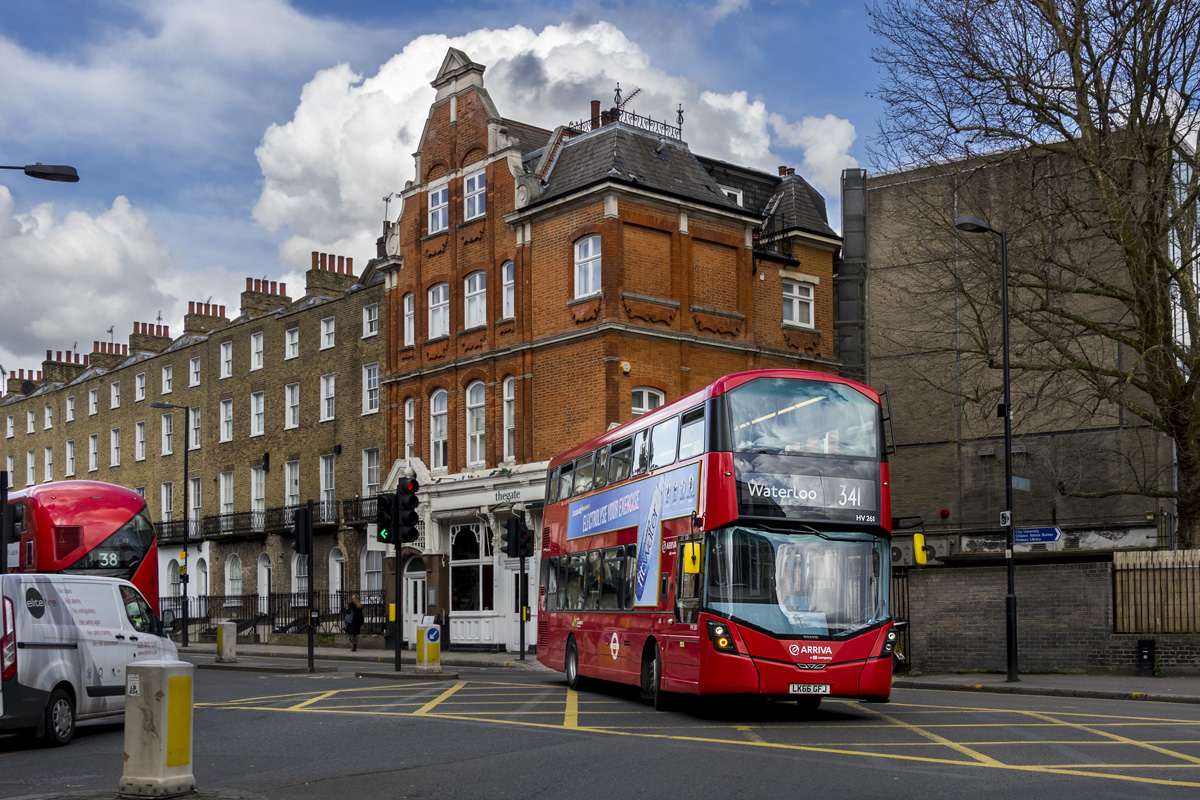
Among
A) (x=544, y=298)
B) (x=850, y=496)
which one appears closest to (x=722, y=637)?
(x=850, y=496)

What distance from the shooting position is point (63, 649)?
14547mm

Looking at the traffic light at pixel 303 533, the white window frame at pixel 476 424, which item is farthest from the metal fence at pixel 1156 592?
the white window frame at pixel 476 424

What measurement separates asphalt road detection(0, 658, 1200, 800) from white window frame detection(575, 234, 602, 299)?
55.3ft

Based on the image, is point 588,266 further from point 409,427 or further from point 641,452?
point 641,452

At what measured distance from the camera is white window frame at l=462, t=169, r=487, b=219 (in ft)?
124

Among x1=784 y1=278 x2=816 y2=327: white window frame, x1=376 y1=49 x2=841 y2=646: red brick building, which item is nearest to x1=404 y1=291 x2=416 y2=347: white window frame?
x1=376 y1=49 x2=841 y2=646: red brick building

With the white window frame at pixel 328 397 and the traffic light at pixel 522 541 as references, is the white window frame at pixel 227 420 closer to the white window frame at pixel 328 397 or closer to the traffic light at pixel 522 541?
the white window frame at pixel 328 397

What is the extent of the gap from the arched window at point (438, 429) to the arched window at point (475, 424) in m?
1.47

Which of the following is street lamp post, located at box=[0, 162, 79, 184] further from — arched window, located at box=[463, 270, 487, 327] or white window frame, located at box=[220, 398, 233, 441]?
white window frame, located at box=[220, 398, 233, 441]

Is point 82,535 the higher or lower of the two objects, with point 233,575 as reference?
higher

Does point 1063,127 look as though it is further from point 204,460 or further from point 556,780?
point 204,460

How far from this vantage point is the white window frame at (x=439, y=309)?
39031mm

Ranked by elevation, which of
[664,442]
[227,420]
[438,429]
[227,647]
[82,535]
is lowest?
[227,647]

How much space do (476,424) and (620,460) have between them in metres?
19.0
